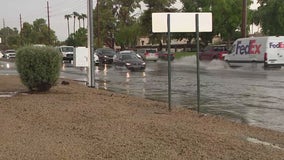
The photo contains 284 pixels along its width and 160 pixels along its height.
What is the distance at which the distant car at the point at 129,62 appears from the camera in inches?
1457

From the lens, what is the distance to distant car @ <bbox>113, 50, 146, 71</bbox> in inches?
1457

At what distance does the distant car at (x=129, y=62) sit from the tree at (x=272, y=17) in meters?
22.0

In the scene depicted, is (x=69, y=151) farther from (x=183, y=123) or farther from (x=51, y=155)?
(x=183, y=123)

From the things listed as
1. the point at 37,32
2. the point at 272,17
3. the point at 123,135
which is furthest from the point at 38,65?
the point at 37,32

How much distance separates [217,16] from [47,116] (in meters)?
56.5

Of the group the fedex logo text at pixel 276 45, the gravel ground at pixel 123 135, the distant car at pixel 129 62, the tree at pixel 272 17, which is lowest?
the gravel ground at pixel 123 135

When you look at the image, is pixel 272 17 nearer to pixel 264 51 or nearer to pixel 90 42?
pixel 264 51

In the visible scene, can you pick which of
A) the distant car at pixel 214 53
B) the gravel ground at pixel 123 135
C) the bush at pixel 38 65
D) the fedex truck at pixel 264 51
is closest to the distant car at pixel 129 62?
the fedex truck at pixel 264 51

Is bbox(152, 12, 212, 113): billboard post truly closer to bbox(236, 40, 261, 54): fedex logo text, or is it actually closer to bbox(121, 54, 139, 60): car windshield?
bbox(236, 40, 261, 54): fedex logo text

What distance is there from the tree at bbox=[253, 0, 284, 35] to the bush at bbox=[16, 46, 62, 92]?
42083 mm

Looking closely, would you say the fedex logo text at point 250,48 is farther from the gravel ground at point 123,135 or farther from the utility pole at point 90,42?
the gravel ground at point 123,135

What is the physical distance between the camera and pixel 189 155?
23.3ft

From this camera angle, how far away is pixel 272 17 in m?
55.9

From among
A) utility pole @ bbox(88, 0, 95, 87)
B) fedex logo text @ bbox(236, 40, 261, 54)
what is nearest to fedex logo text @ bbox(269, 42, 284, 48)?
fedex logo text @ bbox(236, 40, 261, 54)
